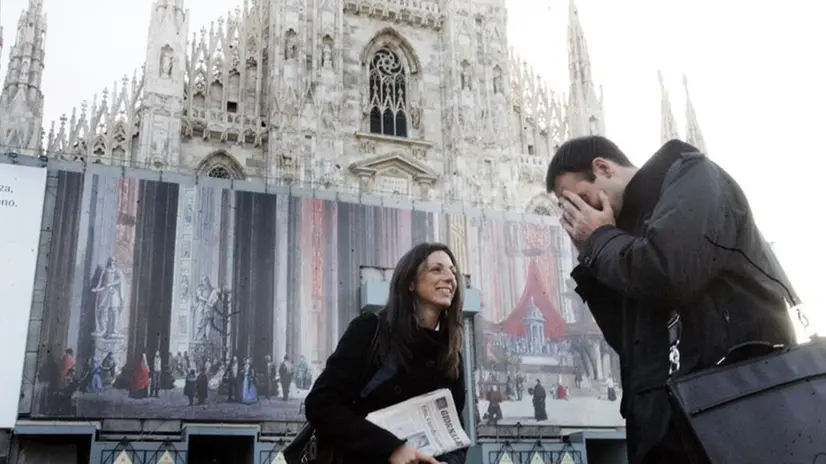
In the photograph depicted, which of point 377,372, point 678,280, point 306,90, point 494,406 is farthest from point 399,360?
point 306,90

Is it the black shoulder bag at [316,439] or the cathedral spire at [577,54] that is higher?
the cathedral spire at [577,54]

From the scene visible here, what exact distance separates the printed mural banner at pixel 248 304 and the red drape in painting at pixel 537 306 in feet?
0.10

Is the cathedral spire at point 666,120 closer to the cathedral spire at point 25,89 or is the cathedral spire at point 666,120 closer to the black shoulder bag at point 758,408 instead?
the cathedral spire at point 25,89

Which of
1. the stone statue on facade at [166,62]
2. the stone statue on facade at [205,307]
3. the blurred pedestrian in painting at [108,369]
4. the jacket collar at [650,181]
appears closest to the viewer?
the jacket collar at [650,181]

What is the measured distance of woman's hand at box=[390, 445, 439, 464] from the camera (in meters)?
2.62

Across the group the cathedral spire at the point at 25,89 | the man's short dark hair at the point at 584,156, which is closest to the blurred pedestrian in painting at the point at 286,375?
the cathedral spire at the point at 25,89

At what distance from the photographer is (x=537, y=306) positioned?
1956 cm

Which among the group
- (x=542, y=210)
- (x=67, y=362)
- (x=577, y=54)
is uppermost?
(x=577, y=54)

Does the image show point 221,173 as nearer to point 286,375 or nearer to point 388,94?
point 388,94

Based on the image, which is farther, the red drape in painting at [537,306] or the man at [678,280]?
the red drape in painting at [537,306]

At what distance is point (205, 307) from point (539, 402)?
7.96m

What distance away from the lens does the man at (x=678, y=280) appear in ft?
5.77

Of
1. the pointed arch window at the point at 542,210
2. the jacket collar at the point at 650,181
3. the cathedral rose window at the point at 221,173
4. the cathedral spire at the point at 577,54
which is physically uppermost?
the cathedral spire at the point at 577,54

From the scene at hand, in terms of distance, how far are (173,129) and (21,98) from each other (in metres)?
3.34
